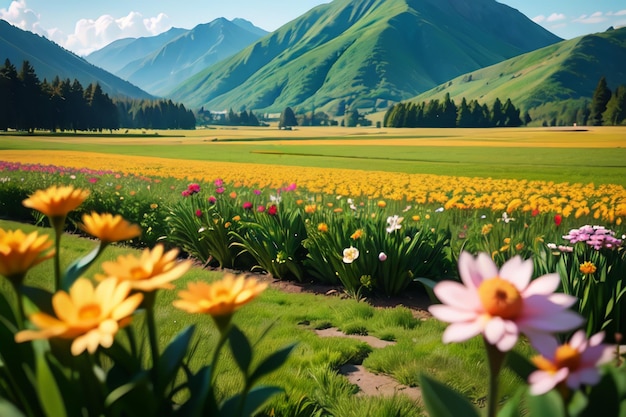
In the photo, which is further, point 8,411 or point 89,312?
point 8,411

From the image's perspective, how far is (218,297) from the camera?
1.01 m

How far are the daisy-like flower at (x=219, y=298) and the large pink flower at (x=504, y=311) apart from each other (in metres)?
0.36

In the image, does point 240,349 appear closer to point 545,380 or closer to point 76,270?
point 76,270

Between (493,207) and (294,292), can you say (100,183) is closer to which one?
(294,292)

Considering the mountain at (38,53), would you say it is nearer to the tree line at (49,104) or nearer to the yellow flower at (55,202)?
the tree line at (49,104)

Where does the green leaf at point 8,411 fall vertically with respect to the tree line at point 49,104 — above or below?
below

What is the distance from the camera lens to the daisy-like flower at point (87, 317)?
0.86m

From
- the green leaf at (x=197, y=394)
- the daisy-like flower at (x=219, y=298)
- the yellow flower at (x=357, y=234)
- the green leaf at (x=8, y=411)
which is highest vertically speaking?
the daisy-like flower at (x=219, y=298)

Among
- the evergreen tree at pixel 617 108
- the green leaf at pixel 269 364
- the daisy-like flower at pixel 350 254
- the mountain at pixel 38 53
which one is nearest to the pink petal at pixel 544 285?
the green leaf at pixel 269 364

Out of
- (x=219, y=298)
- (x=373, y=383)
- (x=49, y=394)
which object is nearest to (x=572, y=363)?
(x=219, y=298)

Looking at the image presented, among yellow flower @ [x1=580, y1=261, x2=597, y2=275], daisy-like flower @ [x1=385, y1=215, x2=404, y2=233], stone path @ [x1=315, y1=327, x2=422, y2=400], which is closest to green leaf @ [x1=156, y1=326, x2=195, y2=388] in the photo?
stone path @ [x1=315, y1=327, x2=422, y2=400]

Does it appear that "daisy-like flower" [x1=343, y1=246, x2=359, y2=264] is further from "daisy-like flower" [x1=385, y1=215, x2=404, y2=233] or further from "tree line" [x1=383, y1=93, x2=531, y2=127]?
"tree line" [x1=383, y1=93, x2=531, y2=127]

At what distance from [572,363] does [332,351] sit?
3293 mm

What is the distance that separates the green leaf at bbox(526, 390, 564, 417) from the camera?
927 millimetres
